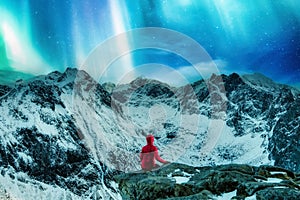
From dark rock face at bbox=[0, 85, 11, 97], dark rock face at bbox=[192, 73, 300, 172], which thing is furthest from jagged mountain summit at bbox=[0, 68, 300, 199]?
dark rock face at bbox=[192, 73, 300, 172]

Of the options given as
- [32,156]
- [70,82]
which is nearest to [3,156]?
[32,156]

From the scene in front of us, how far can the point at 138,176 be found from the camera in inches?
555

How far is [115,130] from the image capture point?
117 meters

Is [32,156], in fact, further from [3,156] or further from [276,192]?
[276,192]

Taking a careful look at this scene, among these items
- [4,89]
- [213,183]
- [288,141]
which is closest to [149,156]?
[213,183]

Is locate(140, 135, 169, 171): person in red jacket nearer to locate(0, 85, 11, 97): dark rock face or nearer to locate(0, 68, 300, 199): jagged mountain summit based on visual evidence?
locate(0, 68, 300, 199): jagged mountain summit

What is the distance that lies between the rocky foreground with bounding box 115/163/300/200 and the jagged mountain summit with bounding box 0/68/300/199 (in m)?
80.8

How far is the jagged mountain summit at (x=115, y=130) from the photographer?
4240 inches

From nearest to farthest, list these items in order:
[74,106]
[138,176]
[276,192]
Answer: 1. [276,192]
2. [138,176]
3. [74,106]

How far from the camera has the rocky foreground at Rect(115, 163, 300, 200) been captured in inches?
460

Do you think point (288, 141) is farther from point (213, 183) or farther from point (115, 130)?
point (213, 183)

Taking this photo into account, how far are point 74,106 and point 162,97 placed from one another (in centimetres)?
4777

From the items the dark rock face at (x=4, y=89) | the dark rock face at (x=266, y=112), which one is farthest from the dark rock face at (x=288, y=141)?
the dark rock face at (x=4, y=89)

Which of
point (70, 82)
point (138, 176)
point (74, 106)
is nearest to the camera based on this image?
point (138, 176)
